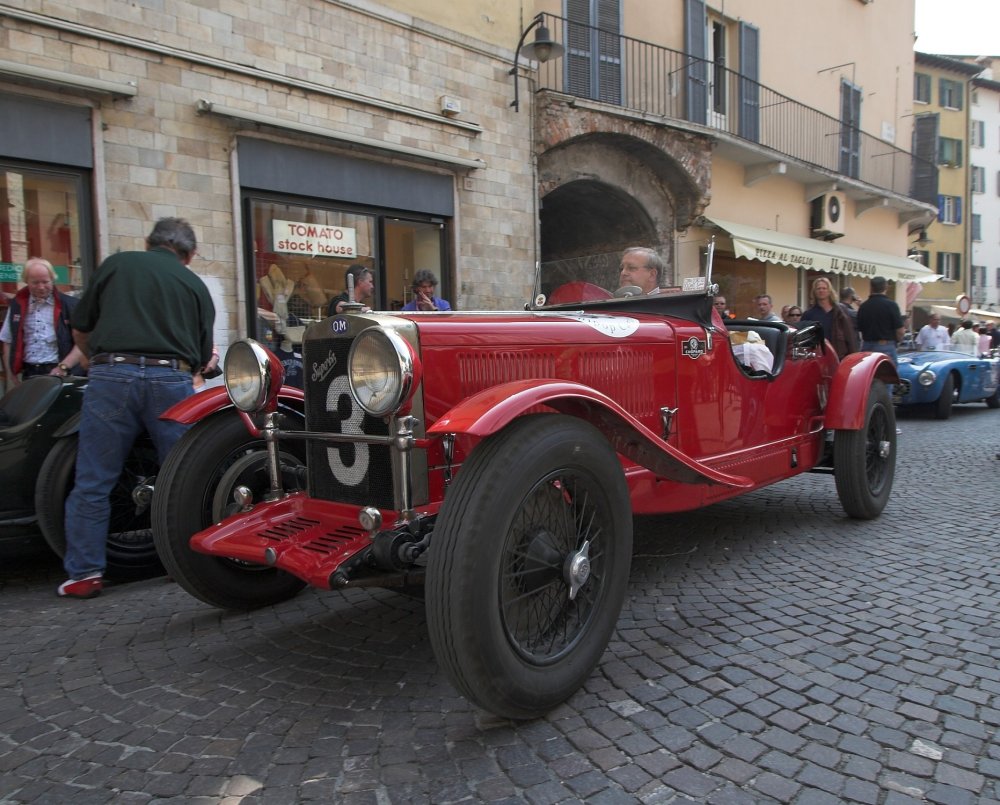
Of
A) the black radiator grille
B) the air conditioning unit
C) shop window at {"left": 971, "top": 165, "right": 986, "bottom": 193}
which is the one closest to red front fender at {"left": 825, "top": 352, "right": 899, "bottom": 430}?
the black radiator grille

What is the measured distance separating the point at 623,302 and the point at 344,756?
2.41m

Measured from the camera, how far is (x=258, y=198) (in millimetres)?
7184

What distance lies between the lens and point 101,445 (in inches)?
129

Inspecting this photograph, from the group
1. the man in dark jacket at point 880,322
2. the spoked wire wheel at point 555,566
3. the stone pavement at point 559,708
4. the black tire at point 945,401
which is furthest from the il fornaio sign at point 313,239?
the black tire at point 945,401

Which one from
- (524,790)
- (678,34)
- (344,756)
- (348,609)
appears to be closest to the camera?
(524,790)

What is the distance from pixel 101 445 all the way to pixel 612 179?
9.23 m

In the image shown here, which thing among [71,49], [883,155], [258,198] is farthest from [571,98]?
[883,155]

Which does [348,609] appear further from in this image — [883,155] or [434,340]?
[883,155]

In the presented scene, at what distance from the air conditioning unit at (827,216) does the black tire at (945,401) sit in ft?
20.9

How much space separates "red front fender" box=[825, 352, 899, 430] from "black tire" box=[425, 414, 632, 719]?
2395mm

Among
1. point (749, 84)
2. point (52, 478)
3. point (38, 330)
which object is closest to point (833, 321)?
point (52, 478)

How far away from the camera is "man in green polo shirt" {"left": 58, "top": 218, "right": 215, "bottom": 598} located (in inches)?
128

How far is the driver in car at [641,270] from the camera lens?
3.65m

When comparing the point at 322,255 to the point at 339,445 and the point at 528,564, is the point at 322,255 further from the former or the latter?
the point at 528,564
